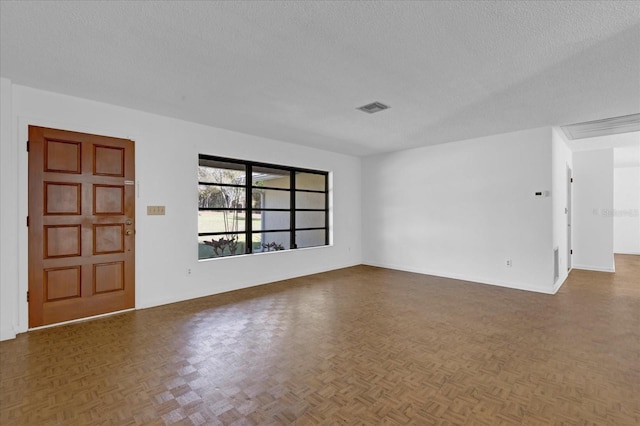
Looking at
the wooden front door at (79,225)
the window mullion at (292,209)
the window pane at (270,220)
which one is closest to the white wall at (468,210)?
the window mullion at (292,209)

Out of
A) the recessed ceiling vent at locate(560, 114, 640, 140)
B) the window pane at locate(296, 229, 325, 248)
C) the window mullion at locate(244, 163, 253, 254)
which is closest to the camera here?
the recessed ceiling vent at locate(560, 114, 640, 140)

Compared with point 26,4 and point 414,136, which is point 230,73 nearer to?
point 26,4

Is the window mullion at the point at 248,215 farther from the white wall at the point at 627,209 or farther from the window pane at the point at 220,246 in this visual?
the white wall at the point at 627,209

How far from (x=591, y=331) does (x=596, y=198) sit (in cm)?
488

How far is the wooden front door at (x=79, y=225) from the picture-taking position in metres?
3.48

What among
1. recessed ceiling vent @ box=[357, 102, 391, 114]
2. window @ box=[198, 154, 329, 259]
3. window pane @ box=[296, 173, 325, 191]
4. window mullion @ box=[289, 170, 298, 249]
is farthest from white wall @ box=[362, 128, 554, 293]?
recessed ceiling vent @ box=[357, 102, 391, 114]

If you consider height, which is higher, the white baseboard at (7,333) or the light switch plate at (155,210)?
the light switch plate at (155,210)

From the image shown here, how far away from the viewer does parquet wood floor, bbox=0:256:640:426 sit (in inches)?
79.2

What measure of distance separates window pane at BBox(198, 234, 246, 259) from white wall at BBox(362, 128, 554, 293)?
3359mm

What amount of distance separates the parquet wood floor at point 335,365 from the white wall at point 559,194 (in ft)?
4.15

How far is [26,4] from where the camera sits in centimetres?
208

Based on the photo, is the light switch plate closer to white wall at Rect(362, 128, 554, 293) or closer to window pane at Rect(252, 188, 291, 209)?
window pane at Rect(252, 188, 291, 209)

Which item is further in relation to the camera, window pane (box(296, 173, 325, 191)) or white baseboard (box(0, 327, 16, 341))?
window pane (box(296, 173, 325, 191))

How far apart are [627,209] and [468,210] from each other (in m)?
7.55
